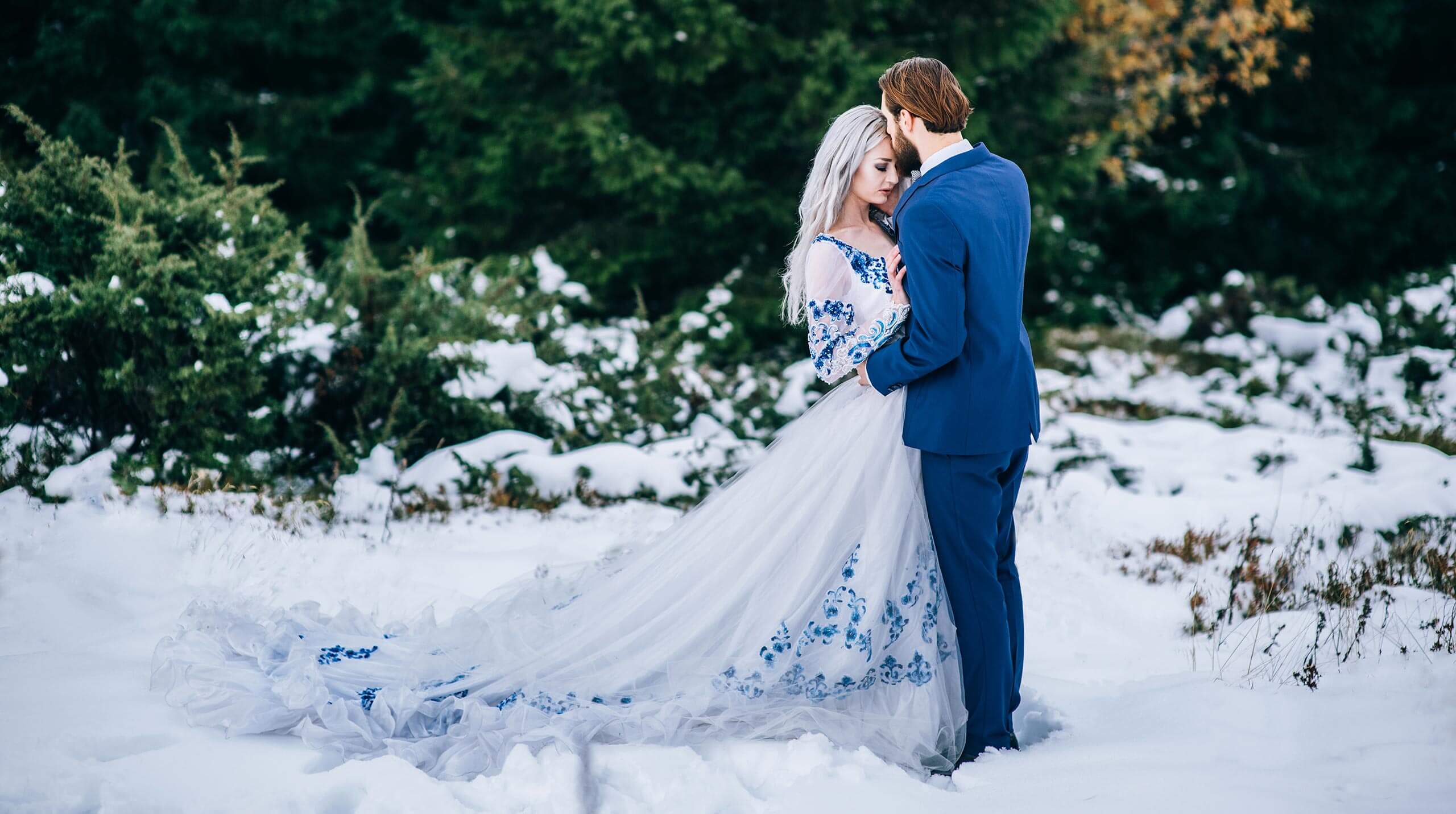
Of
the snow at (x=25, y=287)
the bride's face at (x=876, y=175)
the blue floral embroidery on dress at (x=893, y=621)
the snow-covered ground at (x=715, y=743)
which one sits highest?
the bride's face at (x=876, y=175)

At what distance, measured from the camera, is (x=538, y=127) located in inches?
338

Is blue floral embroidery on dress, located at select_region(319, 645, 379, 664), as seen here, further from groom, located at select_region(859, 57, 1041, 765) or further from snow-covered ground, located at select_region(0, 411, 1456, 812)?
groom, located at select_region(859, 57, 1041, 765)

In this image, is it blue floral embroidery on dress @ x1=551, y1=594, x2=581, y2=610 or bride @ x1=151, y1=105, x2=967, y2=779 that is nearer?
bride @ x1=151, y1=105, x2=967, y2=779

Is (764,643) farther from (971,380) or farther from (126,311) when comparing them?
(126,311)

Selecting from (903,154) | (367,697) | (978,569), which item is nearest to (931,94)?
(903,154)

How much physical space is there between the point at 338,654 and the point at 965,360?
223 centimetres

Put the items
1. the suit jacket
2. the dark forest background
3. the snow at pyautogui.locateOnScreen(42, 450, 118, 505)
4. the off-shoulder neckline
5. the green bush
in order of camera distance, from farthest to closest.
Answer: the dark forest background → the green bush → the snow at pyautogui.locateOnScreen(42, 450, 118, 505) → the off-shoulder neckline → the suit jacket

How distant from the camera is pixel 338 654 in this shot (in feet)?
10.6

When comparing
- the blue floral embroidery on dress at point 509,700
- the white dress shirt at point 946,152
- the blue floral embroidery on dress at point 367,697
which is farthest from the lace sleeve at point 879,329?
the blue floral embroidery on dress at point 367,697

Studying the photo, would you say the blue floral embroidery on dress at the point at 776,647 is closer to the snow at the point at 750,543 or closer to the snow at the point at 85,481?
the snow at the point at 750,543

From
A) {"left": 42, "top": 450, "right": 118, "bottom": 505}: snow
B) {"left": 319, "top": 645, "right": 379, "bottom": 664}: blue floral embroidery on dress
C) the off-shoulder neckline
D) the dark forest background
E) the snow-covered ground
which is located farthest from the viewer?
the dark forest background

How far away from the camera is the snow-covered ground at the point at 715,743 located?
2.57m

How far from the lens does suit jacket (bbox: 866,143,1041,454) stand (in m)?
2.67

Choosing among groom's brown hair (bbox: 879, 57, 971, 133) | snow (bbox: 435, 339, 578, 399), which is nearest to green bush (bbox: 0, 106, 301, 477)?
snow (bbox: 435, 339, 578, 399)
